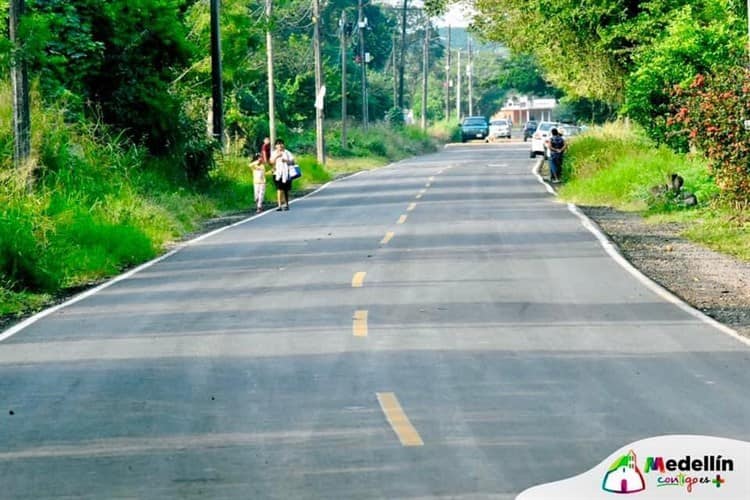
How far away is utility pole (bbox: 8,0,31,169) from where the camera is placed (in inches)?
855

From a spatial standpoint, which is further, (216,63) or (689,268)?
(216,63)

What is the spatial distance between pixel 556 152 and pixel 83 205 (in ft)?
66.2

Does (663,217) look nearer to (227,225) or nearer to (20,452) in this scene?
(227,225)

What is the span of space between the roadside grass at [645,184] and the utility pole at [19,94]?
10.9m

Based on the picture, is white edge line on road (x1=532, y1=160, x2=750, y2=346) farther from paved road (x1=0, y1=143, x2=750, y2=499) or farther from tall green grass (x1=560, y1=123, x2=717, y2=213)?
tall green grass (x1=560, y1=123, x2=717, y2=213)

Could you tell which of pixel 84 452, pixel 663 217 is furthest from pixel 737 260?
pixel 84 452

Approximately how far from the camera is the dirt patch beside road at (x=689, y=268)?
52.9 ft

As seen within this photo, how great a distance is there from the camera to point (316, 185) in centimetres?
4584

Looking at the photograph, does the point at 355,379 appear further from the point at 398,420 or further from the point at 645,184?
the point at 645,184

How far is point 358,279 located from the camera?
733 inches

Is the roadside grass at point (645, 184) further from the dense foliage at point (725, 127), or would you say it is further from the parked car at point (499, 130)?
the parked car at point (499, 130)

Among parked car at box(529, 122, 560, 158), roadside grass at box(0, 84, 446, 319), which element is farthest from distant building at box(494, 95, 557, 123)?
roadside grass at box(0, 84, 446, 319)

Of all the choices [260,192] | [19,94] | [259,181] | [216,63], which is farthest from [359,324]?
[216,63]

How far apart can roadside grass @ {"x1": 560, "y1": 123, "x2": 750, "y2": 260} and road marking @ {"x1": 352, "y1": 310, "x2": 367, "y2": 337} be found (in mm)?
8133
